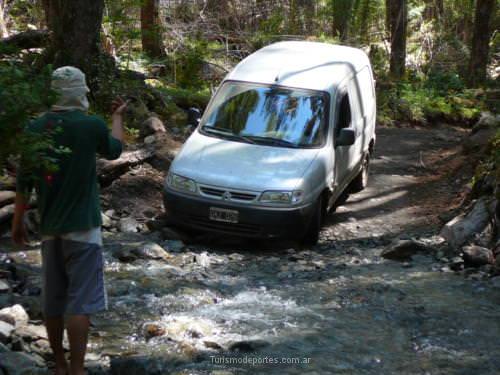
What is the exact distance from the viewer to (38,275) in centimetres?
801

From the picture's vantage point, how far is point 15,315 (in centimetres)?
654

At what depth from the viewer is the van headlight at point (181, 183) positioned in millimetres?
9547

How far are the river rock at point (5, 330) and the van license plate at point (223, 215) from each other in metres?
3.54

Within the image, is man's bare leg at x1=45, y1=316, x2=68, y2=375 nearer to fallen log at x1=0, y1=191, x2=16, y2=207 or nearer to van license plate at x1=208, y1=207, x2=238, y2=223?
van license plate at x1=208, y1=207, x2=238, y2=223

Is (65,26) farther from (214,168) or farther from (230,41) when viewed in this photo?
(230,41)

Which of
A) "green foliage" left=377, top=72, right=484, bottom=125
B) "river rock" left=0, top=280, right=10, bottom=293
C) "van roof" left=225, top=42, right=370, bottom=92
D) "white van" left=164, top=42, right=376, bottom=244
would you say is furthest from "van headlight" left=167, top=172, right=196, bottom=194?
"green foliage" left=377, top=72, right=484, bottom=125

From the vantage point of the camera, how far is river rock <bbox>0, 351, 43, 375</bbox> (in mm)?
5406

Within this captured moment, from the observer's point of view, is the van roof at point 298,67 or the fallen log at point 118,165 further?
the fallen log at point 118,165

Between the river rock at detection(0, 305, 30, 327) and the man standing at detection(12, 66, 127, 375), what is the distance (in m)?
1.23

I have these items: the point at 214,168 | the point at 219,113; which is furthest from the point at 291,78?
the point at 214,168

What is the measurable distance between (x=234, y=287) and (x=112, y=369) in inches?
106

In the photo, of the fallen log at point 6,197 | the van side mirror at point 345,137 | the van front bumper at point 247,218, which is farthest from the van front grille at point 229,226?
the fallen log at point 6,197

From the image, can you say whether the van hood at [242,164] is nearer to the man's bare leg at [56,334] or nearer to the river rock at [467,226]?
the river rock at [467,226]

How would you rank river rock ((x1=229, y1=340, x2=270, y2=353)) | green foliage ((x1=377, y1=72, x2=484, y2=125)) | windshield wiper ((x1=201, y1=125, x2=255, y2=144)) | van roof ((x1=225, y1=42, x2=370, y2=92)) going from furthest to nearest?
green foliage ((x1=377, y1=72, x2=484, y2=125)), van roof ((x1=225, y1=42, x2=370, y2=92)), windshield wiper ((x1=201, y1=125, x2=255, y2=144)), river rock ((x1=229, y1=340, x2=270, y2=353))
